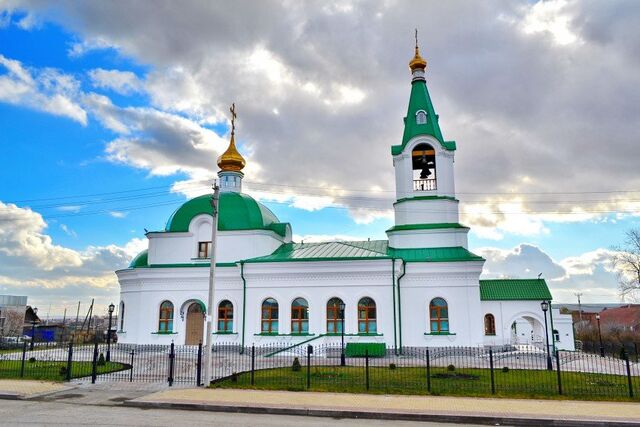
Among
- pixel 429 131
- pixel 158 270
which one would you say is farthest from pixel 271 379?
pixel 429 131

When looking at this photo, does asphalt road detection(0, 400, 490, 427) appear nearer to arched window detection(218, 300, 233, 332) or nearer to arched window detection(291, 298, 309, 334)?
arched window detection(291, 298, 309, 334)

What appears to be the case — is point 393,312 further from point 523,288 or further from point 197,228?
point 197,228

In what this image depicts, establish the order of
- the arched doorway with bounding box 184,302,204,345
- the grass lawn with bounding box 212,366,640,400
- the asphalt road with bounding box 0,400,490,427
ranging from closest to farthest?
the asphalt road with bounding box 0,400,490,427, the grass lawn with bounding box 212,366,640,400, the arched doorway with bounding box 184,302,204,345

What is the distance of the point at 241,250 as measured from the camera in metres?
26.7

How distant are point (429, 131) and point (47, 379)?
68.7ft

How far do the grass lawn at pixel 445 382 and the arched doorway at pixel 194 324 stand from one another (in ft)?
33.6

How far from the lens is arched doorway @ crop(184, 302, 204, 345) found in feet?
85.7

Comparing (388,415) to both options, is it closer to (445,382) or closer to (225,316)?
(445,382)

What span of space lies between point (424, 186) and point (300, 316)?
972 cm

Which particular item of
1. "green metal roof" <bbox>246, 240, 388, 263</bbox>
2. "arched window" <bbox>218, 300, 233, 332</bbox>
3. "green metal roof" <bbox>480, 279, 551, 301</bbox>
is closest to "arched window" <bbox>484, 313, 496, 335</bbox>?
"green metal roof" <bbox>480, 279, 551, 301</bbox>

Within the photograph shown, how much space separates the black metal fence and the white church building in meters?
1.25

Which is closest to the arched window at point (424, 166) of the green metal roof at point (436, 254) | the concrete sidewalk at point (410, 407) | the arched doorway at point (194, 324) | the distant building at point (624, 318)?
the green metal roof at point (436, 254)

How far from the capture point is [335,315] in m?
24.3

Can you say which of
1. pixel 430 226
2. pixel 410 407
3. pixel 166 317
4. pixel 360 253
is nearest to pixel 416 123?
pixel 430 226
